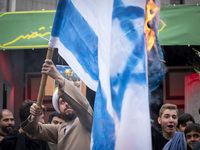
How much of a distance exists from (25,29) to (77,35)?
3.94 metres

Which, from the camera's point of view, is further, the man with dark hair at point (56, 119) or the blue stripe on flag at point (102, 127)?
→ the man with dark hair at point (56, 119)

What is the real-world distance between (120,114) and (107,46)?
0.49 metres

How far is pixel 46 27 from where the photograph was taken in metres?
6.78

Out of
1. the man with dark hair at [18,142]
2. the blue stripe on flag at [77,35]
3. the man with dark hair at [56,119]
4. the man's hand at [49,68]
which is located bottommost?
the man with dark hair at [18,142]

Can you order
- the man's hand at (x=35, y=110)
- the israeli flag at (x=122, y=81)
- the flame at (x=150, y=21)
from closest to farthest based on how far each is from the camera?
the israeli flag at (x=122, y=81) < the flame at (x=150, y=21) < the man's hand at (x=35, y=110)

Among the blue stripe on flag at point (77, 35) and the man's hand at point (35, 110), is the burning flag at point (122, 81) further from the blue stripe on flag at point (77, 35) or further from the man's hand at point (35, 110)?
the man's hand at point (35, 110)

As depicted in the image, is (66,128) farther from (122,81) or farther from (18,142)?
(122,81)

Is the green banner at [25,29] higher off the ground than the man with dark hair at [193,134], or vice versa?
the green banner at [25,29]

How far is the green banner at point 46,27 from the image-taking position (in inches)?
251

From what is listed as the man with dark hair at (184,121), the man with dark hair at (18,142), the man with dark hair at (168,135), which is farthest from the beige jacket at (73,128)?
the man with dark hair at (184,121)

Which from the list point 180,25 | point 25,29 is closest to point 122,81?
point 180,25

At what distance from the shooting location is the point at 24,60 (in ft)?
28.1

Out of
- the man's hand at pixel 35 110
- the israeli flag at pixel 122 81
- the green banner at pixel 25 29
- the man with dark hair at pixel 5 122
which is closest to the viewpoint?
the israeli flag at pixel 122 81

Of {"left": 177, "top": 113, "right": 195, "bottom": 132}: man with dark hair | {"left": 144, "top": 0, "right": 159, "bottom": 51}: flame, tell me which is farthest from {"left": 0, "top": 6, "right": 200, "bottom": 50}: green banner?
{"left": 144, "top": 0, "right": 159, "bottom": 51}: flame
